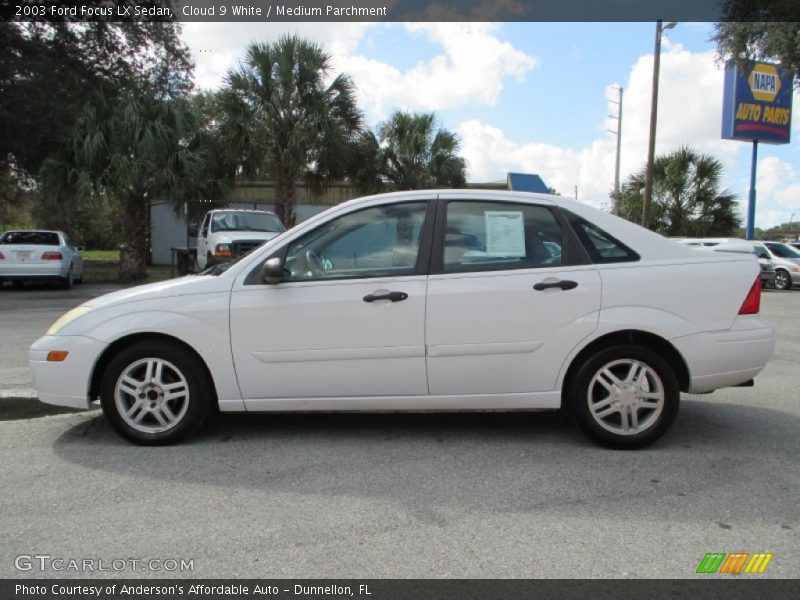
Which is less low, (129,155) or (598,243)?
(129,155)

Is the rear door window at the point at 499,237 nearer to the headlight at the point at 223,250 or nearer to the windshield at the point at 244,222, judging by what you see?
the headlight at the point at 223,250

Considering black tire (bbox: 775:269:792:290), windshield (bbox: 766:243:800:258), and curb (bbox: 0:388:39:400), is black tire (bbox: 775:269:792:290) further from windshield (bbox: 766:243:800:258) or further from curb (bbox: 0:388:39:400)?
curb (bbox: 0:388:39:400)

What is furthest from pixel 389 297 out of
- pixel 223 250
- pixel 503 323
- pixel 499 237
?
pixel 223 250

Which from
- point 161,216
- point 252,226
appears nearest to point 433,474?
point 252,226

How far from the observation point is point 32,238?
16422 millimetres

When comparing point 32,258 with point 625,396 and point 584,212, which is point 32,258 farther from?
point 625,396

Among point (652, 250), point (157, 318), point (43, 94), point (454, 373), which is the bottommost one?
point (454, 373)

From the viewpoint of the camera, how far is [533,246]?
428 centimetres

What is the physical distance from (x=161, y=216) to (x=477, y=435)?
27.0 m

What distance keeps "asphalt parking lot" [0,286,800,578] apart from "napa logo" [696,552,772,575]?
4cm

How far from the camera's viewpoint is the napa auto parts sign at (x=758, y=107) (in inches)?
1072

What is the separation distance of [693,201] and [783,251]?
172 inches

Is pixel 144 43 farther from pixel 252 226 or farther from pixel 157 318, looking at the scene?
pixel 157 318

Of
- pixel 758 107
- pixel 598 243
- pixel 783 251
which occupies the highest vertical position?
pixel 758 107
